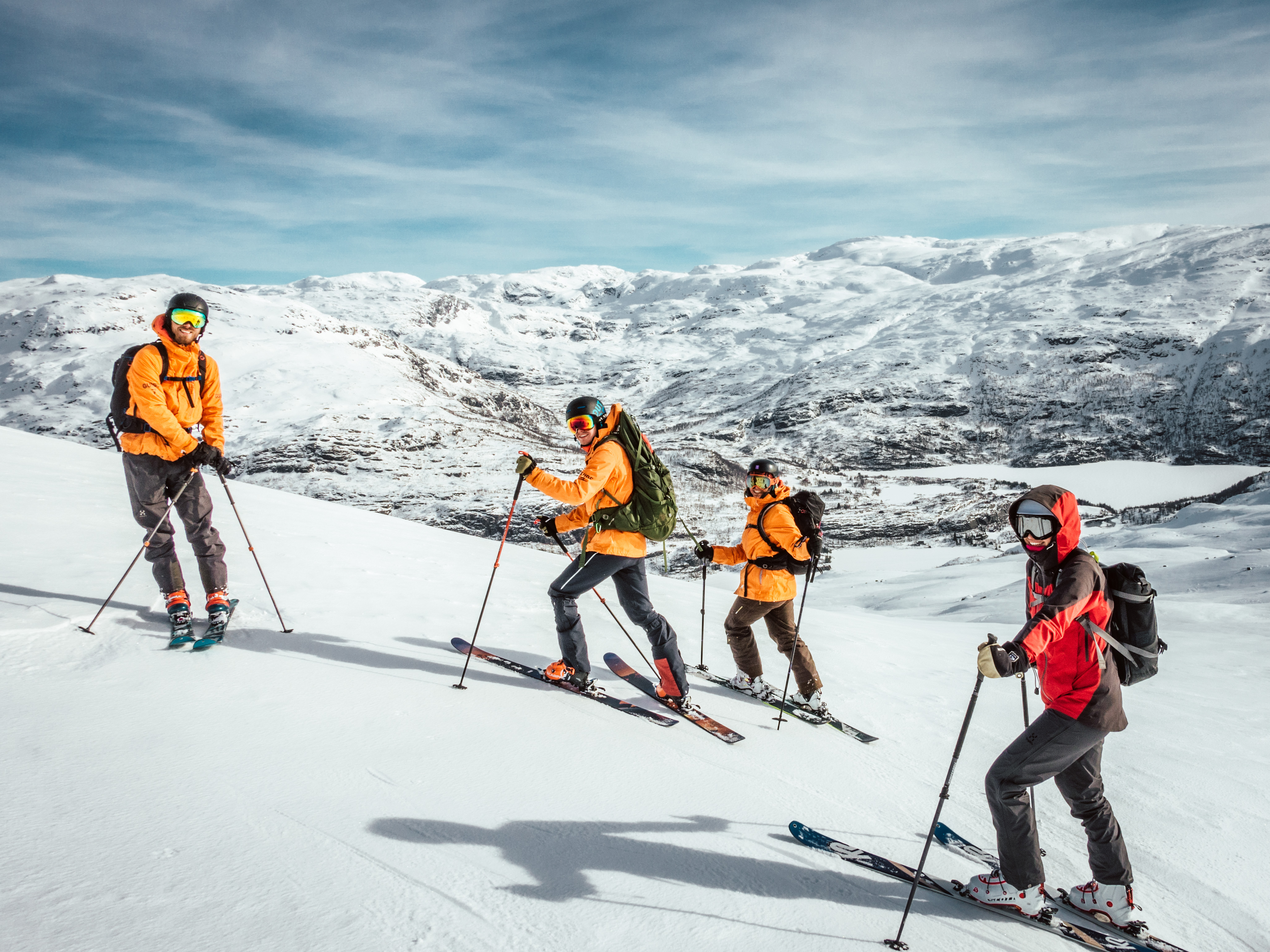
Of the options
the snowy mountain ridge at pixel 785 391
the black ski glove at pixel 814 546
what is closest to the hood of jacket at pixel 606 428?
the black ski glove at pixel 814 546

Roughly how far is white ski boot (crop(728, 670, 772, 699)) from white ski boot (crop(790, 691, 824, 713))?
0.74 feet

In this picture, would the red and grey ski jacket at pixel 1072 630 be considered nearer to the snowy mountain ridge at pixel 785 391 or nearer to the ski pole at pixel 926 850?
the ski pole at pixel 926 850

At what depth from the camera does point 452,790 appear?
344 centimetres

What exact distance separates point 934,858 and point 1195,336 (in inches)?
6709

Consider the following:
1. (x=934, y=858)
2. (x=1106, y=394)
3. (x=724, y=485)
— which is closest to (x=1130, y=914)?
(x=934, y=858)

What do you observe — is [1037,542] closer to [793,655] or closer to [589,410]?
[589,410]

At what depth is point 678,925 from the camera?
269 cm

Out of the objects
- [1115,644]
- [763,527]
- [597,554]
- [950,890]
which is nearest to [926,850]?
[950,890]

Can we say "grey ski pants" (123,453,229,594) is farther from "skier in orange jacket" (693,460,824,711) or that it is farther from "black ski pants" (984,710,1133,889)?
"black ski pants" (984,710,1133,889)

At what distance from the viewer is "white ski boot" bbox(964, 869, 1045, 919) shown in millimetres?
3141

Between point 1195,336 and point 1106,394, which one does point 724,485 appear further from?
point 1195,336

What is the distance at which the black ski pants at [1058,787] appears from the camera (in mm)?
3127

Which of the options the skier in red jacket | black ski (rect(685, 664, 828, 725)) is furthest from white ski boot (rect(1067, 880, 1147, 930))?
black ski (rect(685, 664, 828, 725))

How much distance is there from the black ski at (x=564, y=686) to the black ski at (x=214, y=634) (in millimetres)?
1703
